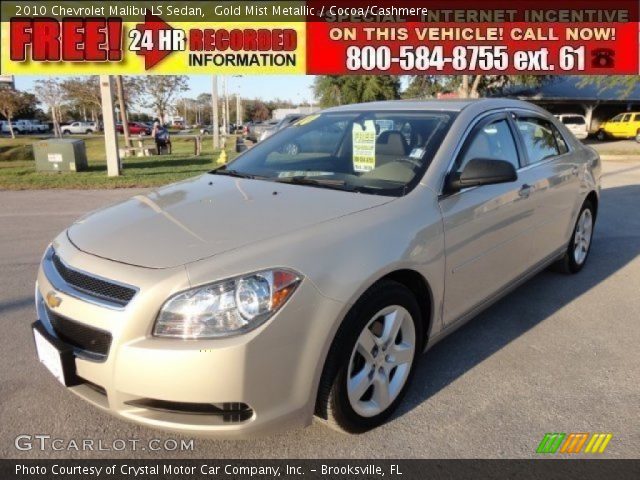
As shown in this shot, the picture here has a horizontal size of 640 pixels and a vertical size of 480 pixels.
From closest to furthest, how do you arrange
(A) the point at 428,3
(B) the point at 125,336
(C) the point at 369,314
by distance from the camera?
(B) the point at 125,336 → (C) the point at 369,314 → (A) the point at 428,3

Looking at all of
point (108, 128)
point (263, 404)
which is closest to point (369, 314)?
point (263, 404)

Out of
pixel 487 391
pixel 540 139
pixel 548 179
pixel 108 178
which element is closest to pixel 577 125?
pixel 108 178

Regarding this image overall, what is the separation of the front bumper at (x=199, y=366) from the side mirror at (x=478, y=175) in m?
1.19

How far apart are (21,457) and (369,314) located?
1744 mm

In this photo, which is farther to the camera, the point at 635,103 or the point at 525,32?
the point at 635,103

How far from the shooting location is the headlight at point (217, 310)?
2023 millimetres

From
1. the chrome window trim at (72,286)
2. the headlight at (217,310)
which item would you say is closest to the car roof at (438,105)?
the headlight at (217,310)

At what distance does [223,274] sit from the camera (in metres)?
2.06

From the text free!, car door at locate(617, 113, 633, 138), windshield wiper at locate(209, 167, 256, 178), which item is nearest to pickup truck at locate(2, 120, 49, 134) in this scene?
the text free!

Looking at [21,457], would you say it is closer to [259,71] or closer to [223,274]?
[223,274]

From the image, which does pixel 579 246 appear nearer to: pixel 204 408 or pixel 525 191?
pixel 525 191

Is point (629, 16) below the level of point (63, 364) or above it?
above

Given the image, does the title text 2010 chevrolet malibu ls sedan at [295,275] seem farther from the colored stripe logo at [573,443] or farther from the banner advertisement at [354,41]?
the banner advertisement at [354,41]

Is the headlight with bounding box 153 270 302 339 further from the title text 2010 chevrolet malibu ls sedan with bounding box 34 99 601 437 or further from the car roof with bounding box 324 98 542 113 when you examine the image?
the car roof with bounding box 324 98 542 113
